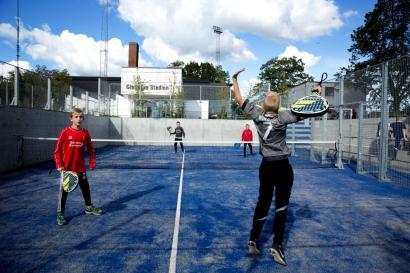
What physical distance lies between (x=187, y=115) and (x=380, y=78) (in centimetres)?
1885

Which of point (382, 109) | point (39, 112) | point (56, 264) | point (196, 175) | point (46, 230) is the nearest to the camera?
point (56, 264)

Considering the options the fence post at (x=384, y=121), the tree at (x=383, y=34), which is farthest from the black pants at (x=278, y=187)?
the tree at (x=383, y=34)

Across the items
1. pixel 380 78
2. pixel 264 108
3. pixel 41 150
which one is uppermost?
pixel 380 78

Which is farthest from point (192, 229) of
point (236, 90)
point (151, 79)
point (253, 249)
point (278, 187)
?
point (151, 79)

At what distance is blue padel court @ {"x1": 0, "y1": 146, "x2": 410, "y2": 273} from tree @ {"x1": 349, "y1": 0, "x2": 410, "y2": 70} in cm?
2859

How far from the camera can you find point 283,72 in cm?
6906

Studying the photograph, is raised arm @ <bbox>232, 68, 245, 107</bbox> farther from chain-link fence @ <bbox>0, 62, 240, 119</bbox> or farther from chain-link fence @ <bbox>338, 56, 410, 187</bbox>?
chain-link fence @ <bbox>0, 62, 240, 119</bbox>

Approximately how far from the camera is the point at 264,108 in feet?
13.8

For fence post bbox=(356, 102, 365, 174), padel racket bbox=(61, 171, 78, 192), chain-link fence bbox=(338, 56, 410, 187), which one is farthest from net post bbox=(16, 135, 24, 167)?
fence post bbox=(356, 102, 365, 174)

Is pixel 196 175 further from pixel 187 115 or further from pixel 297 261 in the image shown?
pixel 187 115

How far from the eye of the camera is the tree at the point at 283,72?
226 feet

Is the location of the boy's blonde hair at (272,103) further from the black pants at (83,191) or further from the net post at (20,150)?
the net post at (20,150)

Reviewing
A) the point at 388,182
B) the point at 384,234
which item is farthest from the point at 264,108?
the point at 388,182

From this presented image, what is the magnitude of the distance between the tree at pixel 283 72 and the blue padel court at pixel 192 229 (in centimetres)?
6160
